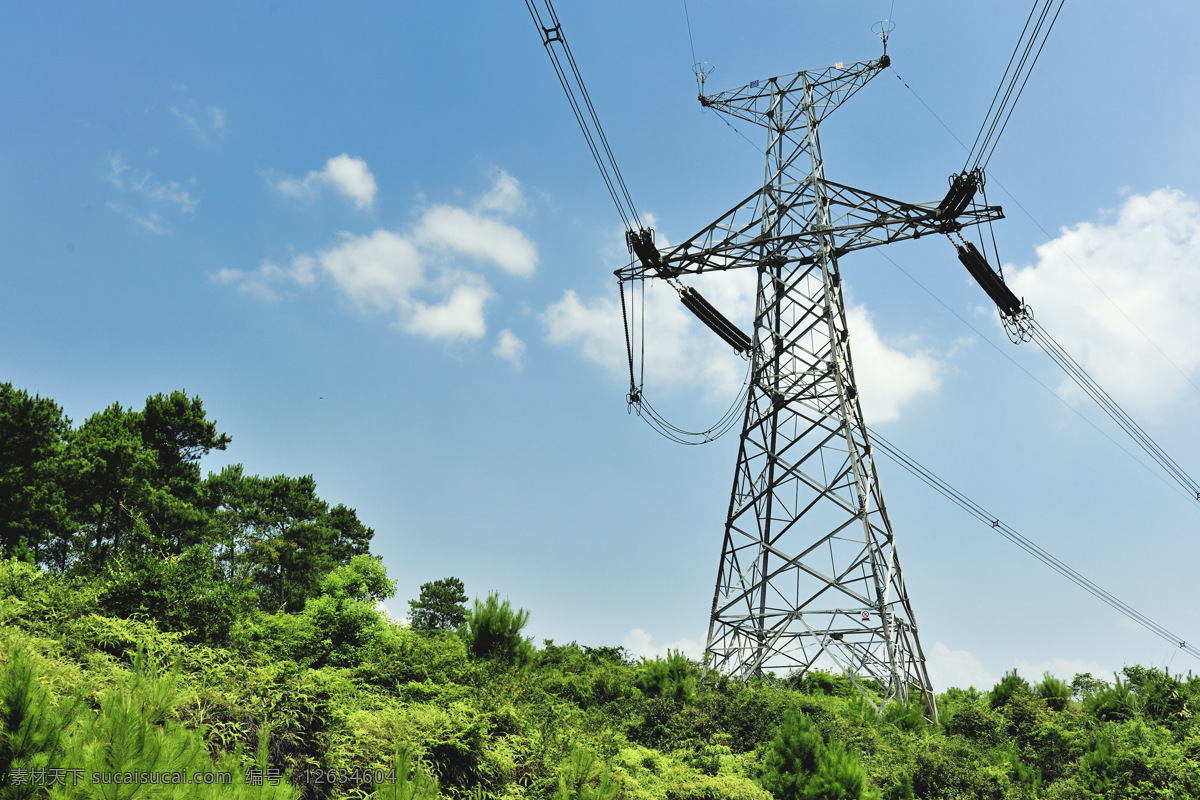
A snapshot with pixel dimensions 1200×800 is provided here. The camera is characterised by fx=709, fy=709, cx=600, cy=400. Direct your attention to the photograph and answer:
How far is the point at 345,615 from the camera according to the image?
1670cm

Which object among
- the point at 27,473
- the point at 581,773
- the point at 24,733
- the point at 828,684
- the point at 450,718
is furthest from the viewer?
the point at 27,473

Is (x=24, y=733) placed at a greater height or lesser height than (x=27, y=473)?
lesser

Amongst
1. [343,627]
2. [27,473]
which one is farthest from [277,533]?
[343,627]

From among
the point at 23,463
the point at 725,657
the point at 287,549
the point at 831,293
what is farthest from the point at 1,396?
the point at 831,293

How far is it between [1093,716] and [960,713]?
3173mm

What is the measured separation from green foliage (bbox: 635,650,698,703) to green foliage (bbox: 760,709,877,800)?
5033mm

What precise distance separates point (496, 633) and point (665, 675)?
423 cm

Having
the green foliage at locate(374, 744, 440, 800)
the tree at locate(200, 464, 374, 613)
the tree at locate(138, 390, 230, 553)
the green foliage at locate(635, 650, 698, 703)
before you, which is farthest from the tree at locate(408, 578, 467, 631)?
the green foliage at locate(374, 744, 440, 800)

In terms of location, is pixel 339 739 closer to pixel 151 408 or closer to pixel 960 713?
pixel 960 713

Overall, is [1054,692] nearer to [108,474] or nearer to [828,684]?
[828,684]

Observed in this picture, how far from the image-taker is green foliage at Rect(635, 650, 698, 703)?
16.2 metres

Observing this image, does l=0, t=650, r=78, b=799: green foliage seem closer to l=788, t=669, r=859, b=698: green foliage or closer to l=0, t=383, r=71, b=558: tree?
l=788, t=669, r=859, b=698: green foliage

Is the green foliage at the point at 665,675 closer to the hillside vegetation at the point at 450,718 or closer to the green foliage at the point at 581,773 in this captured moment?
the hillside vegetation at the point at 450,718

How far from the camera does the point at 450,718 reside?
34.1ft
